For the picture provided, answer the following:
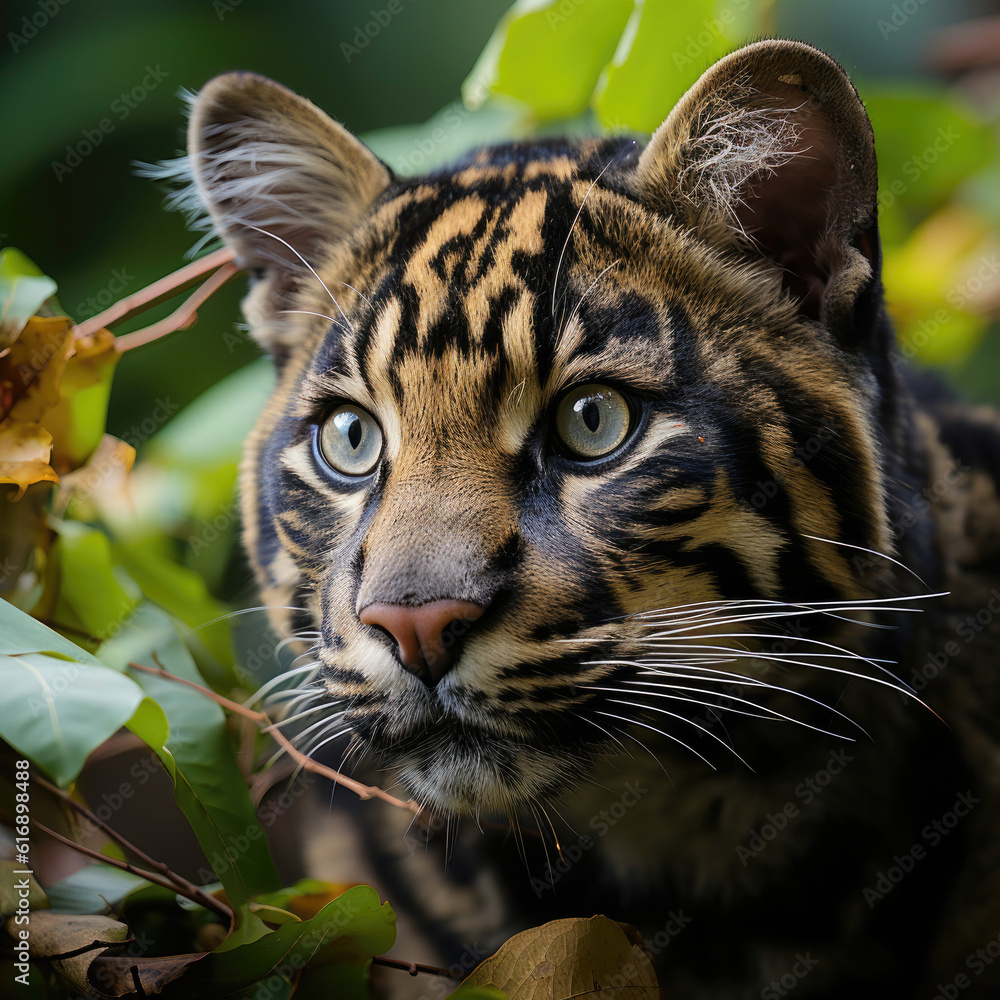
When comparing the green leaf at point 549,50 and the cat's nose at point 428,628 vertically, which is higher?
the green leaf at point 549,50

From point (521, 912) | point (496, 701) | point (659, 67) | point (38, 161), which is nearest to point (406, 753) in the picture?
point (496, 701)

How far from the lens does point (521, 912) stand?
1288 millimetres

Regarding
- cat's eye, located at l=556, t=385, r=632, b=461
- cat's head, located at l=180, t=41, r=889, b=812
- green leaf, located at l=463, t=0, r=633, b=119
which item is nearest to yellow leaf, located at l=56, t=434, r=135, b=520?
cat's head, located at l=180, t=41, r=889, b=812

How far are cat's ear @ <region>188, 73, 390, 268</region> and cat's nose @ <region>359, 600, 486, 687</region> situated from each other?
26.5 inches

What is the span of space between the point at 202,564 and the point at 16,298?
0.77 metres

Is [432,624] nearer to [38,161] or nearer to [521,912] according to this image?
[521,912]

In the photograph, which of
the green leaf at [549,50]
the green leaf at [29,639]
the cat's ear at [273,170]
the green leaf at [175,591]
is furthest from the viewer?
the green leaf at [549,50]

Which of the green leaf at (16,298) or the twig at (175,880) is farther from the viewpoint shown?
the green leaf at (16,298)

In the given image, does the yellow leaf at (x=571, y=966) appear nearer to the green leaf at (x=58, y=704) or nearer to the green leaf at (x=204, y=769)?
the green leaf at (x=204, y=769)

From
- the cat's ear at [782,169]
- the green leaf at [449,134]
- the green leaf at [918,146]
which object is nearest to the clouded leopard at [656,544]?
the cat's ear at [782,169]

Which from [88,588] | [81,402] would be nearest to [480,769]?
[88,588]

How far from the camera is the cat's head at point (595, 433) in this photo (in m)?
0.96

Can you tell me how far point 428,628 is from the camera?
908mm

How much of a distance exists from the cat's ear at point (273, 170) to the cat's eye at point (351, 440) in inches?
11.2
